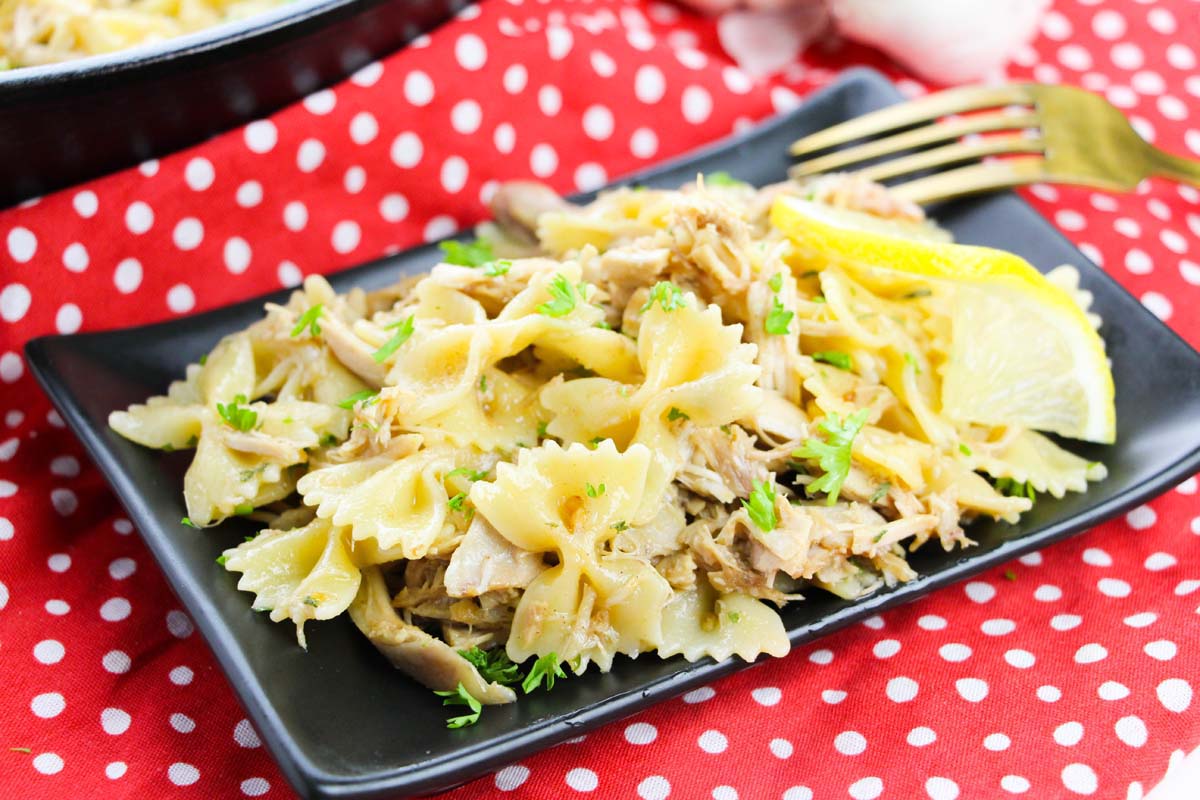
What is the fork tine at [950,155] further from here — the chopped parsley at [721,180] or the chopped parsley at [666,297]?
the chopped parsley at [666,297]

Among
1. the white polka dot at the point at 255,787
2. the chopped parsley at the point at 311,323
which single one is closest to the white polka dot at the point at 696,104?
the chopped parsley at the point at 311,323

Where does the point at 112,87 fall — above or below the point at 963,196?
above

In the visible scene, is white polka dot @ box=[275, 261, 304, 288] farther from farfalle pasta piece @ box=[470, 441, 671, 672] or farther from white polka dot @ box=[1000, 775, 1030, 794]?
white polka dot @ box=[1000, 775, 1030, 794]

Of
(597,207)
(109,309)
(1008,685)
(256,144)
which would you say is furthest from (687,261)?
(109,309)

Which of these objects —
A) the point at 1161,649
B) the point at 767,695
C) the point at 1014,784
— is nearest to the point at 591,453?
the point at 767,695

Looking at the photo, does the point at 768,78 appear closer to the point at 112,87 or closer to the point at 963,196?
the point at 963,196

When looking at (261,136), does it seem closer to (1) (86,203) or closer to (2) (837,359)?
(1) (86,203)

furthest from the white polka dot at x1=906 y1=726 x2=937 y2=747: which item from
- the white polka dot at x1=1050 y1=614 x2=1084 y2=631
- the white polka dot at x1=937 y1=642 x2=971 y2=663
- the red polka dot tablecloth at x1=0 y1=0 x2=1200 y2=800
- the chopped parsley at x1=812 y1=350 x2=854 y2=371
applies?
the chopped parsley at x1=812 y1=350 x2=854 y2=371
